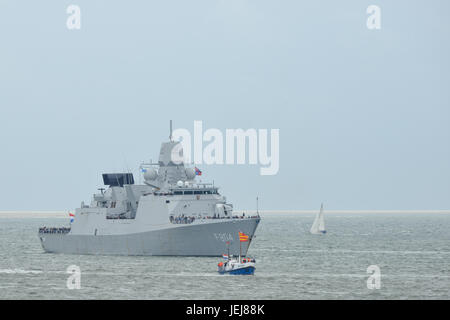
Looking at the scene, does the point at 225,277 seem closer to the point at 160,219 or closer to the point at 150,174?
the point at 160,219

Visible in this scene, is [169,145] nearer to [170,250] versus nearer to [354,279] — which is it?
[170,250]

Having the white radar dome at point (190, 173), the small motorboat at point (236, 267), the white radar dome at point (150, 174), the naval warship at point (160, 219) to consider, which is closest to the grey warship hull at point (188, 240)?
the naval warship at point (160, 219)

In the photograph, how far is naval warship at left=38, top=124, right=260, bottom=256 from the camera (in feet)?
209

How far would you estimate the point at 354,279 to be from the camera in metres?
54.1

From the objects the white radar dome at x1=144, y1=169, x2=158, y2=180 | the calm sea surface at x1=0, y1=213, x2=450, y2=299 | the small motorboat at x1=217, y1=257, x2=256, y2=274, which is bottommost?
the calm sea surface at x1=0, y1=213, x2=450, y2=299

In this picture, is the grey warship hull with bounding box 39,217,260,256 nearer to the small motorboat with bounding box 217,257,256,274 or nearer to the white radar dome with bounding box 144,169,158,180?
the white radar dome with bounding box 144,169,158,180

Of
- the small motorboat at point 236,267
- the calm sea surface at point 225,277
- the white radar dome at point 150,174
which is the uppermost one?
the white radar dome at point 150,174

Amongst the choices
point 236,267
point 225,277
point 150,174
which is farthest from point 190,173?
point 225,277

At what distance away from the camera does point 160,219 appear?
217 feet

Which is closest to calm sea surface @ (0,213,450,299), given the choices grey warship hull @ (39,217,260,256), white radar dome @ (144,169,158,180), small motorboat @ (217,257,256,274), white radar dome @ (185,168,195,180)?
small motorboat @ (217,257,256,274)

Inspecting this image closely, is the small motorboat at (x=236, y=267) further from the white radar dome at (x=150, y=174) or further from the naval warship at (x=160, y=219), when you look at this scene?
the white radar dome at (x=150, y=174)

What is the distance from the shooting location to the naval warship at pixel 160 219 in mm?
63844
